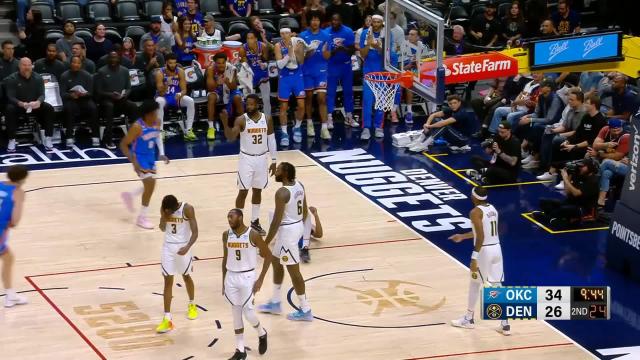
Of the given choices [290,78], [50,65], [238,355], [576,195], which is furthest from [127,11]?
[238,355]

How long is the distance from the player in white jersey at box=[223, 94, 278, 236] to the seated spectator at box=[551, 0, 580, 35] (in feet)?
34.9

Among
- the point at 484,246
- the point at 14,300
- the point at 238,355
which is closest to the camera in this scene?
the point at 238,355

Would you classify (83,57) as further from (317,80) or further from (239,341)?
(239,341)

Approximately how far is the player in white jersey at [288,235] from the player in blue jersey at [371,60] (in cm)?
783

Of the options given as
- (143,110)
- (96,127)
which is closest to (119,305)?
(143,110)

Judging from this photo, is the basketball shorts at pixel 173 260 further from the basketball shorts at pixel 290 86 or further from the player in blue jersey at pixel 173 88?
the basketball shorts at pixel 290 86

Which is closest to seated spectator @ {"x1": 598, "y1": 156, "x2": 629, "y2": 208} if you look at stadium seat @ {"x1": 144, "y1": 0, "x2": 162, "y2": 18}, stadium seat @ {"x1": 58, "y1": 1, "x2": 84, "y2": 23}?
stadium seat @ {"x1": 144, "y1": 0, "x2": 162, "y2": 18}

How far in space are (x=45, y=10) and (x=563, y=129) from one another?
10832 mm

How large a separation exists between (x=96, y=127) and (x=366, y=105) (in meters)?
4.95

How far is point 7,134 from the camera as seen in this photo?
67.5 ft

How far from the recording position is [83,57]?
68.4ft

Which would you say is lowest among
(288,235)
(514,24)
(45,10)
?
(288,235)

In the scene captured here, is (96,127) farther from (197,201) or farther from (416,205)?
(416,205)

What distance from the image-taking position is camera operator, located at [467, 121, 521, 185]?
60.5ft
